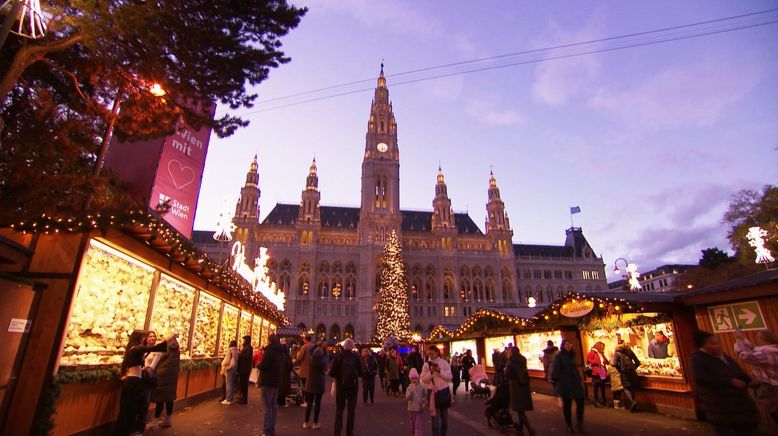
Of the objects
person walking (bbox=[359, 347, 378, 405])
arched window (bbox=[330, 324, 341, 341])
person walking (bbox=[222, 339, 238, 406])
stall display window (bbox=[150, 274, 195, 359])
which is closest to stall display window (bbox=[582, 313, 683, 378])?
person walking (bbox=[359, 347, 378, 405])

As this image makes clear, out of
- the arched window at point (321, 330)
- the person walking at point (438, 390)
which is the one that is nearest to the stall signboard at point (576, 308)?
the person walking at point (438, 390)

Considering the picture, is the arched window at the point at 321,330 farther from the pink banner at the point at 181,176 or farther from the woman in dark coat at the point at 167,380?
the woman in dark coat at the point at 167,380

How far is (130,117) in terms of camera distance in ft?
21.1

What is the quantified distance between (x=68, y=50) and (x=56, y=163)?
74.6 inches

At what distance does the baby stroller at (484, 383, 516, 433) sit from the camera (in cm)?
702

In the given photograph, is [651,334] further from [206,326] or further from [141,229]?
[206,326]

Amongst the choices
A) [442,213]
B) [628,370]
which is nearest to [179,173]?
[628,370]

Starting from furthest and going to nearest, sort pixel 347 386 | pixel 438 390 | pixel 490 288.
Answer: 1. pixel 490 288
2. pixel 347 386
3. pixel 438 390

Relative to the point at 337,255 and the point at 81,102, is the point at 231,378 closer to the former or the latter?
the point at 81,102

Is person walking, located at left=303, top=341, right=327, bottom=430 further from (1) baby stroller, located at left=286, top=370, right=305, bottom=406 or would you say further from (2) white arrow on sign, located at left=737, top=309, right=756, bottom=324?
(2) white arrow on sign, located at left=737, top=309, right=756, bottom=324

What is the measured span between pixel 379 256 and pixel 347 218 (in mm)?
15517

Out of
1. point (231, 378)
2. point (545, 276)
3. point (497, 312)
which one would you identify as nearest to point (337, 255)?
point (545, 276)

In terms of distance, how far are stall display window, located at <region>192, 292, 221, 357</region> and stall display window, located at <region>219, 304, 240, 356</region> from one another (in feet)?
2.07

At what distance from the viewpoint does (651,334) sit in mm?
9500
